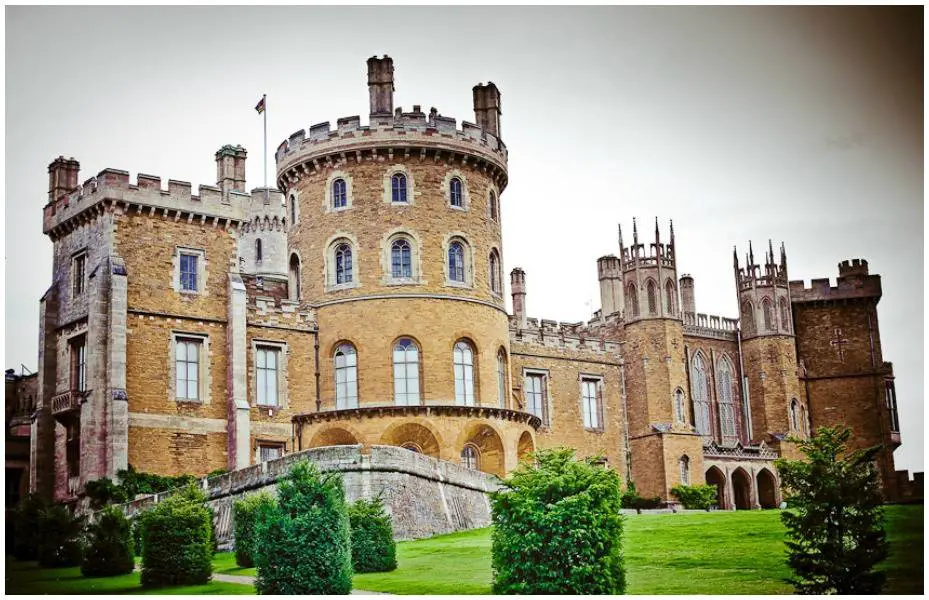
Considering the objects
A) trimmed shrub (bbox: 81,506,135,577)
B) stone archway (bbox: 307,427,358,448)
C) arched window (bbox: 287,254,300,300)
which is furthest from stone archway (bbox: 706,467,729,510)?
trimmed shrub (bbox: 81,506,135,577)

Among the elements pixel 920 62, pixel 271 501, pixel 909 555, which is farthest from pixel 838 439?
pixel 271 501

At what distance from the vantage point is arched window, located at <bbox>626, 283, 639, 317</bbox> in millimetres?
50844

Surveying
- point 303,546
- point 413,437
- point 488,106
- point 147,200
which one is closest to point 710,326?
point 488,106

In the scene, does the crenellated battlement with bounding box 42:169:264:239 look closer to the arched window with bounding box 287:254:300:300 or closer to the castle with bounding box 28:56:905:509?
the castle with bounding box 28:56:905:509

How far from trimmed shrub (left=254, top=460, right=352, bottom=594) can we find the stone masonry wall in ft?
27.2

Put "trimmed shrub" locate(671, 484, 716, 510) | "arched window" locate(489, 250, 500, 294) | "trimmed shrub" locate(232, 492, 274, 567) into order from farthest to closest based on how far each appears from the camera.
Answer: "trimmed shrub" locate(671, 484, 716, 510), "arched window" locate(489, 250, 500, 294), "trimmed shrub" locate(232, 492, 274, 567)

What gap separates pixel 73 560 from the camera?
30438 millimetres

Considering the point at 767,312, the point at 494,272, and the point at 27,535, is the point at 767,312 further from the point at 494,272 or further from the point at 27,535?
the point at 27,535

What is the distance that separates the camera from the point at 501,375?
4472 centimetres

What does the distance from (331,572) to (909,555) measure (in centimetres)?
1167

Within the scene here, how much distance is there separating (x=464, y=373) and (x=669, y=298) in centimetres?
1161

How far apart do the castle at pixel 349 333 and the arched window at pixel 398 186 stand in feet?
0.35

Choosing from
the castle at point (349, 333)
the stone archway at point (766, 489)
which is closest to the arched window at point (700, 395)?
the castle at point (349, 333)

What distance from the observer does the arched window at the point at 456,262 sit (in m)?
43.4
